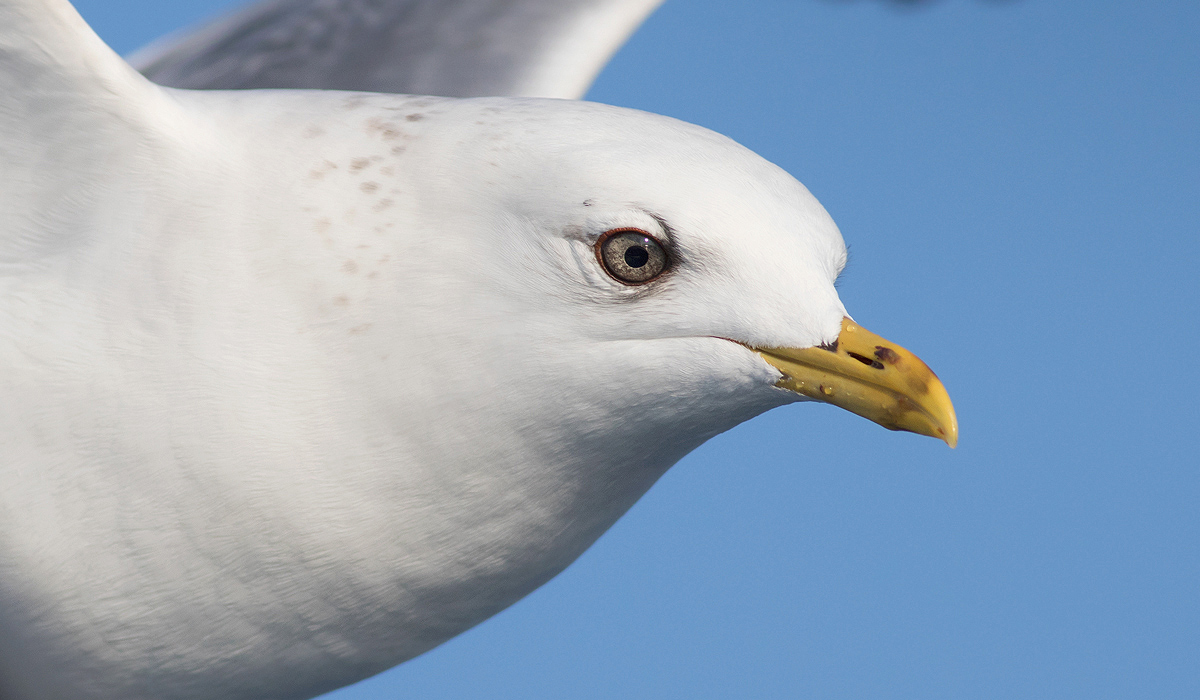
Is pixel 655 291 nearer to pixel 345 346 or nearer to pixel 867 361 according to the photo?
pixel 867 361

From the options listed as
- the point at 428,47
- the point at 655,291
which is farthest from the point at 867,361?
the point at 428,47

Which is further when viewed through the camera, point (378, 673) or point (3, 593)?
point (378, 673)

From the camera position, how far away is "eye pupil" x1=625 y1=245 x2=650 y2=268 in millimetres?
954

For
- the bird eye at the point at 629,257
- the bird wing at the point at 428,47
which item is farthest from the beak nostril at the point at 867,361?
the bird wing at the point at 428,47

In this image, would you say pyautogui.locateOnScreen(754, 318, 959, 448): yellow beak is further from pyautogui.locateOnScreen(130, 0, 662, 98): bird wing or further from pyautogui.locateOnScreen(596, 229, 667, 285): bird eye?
pyautogui.locateOnScreen(130, 0, 662, 98): bird wing

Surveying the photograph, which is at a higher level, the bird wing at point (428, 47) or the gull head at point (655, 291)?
the bird wing at point (428, 47)

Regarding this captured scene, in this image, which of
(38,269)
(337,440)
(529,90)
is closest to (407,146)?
(337,440)

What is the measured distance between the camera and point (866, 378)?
945 mm

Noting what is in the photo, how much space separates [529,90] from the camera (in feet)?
6.34

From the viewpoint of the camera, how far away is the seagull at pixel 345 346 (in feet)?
3.13

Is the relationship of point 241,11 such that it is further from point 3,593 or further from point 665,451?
point 665,451

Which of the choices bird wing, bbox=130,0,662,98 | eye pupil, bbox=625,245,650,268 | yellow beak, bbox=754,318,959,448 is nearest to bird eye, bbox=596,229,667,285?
eye pupil, bbox=625,245,650,268

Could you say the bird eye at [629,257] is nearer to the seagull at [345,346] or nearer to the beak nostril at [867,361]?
the seagull at [345,346]

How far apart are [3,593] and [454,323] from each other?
1.90 ft
